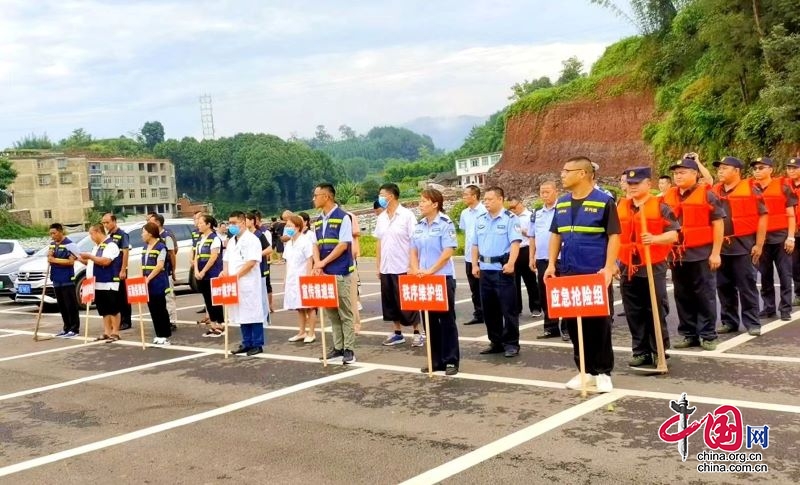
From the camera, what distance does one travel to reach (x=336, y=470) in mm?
4895

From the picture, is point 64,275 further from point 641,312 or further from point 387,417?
point 641,312

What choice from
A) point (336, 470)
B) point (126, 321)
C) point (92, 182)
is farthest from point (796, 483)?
point (92, 182)

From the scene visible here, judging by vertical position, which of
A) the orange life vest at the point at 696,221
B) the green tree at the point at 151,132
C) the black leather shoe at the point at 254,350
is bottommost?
the black leather shoe at the point at 254,350

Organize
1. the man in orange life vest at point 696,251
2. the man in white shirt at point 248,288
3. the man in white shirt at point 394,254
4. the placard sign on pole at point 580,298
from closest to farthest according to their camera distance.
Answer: the placard sign on pole at point 580,298 < the man in orange life vest at point 696,251 < the man in white shirt at point 248,288 < the man in white shirt at point 394,254

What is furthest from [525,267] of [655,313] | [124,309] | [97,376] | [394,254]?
[124,309]

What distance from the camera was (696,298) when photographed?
25.1 ft

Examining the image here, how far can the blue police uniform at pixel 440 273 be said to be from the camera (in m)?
7.36

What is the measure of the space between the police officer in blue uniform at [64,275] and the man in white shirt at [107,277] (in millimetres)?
648

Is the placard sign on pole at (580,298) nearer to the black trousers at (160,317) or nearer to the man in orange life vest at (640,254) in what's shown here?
the man in orange life vest at (640,254)

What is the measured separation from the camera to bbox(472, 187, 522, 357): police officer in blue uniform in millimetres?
7895

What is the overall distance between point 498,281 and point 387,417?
2437 millimetres

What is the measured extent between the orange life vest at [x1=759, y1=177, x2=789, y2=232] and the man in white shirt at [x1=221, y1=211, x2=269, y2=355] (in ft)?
20.2

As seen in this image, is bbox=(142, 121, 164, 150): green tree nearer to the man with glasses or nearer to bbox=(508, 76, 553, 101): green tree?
bbox=(508, 76, 553, 101): green tree

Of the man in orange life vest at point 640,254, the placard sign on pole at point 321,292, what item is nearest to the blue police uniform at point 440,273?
the placard sign on pole at point 321,292
